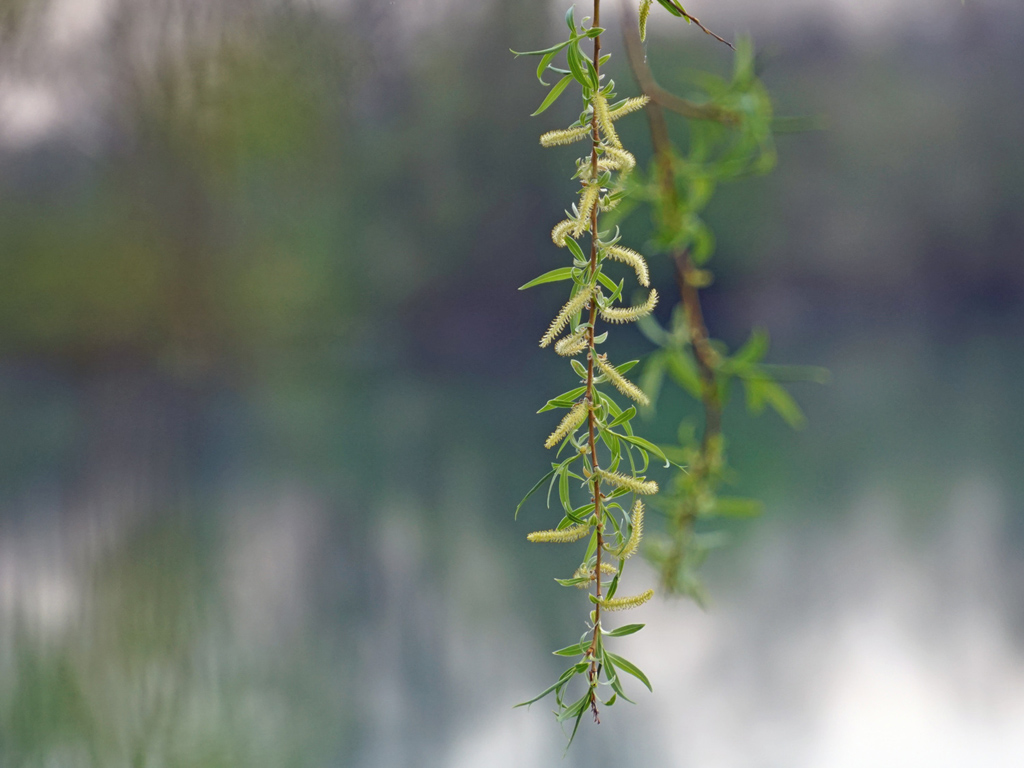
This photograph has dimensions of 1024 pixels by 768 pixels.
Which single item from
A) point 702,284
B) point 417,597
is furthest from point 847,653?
point 702,284

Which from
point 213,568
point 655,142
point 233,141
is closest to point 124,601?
point 213,568

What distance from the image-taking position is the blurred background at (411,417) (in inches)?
20.6

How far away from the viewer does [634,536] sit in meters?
0.10

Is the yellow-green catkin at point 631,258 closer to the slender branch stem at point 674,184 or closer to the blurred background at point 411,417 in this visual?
the slender branch stem at point 674,184

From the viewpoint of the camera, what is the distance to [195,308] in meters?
0.73

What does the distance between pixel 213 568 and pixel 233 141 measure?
1.40ft

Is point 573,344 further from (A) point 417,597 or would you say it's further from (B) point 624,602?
(A) point 417,597

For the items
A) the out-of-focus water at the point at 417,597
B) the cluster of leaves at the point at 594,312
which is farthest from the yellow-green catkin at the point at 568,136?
the out-of-focus water at the point at 417,597

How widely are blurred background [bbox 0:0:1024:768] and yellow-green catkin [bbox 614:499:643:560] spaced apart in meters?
0.45

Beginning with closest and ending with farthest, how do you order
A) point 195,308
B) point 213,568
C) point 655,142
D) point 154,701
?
point 655,142, point 154,701, point 213,568, point 195,308

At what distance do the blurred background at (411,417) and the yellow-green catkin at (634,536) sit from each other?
45 centimetres

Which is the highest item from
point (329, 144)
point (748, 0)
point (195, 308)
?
point (748, 0)

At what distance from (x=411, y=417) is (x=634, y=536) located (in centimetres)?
79

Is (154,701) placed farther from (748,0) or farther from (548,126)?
(748,0)
